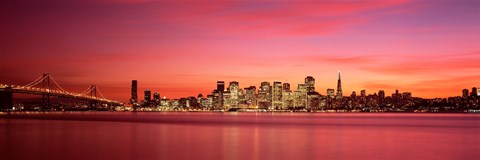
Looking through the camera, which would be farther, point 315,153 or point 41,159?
point 315,153

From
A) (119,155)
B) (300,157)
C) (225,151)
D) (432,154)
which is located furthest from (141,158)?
(432,154)

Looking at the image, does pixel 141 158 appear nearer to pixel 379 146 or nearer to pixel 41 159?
pixel 41 159

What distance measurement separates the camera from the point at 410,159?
27062 mm

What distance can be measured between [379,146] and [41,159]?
66.8ft

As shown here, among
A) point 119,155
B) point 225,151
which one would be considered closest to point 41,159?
point 119,155

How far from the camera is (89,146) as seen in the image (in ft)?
108

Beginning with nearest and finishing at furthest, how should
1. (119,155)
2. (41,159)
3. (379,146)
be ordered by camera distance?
(41,159)
(119,155)
(379,146)

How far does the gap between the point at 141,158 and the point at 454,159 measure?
51.4 ft

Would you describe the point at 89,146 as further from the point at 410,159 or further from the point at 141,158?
the point at 410,159

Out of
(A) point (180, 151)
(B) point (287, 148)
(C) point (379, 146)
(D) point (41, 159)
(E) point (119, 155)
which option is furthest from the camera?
(C) point (379, 146)

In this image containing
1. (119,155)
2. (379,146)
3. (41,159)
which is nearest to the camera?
(41,159)

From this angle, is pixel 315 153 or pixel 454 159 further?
pixel 315 153

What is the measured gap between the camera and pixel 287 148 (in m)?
32.6

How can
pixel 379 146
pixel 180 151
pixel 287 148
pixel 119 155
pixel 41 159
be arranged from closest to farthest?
pixel 41 159 → pixel 119 155 → pixel 180 151 → pixel 287 148 → pixel 379 146
